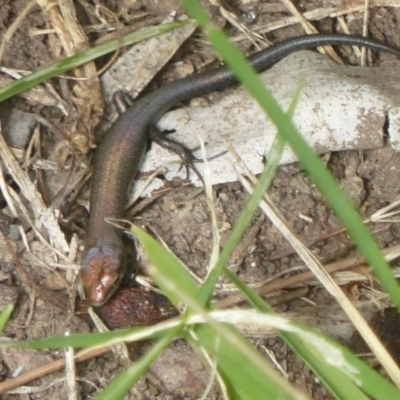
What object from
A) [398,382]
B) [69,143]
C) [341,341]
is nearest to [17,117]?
[69,143]

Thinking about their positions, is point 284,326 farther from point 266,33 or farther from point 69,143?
point 266,33

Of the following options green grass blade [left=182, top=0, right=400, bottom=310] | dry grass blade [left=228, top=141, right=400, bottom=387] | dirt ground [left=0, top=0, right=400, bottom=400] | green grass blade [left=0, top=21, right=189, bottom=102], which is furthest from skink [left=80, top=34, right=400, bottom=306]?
green grass blade [left=182, top=0, right=400, bottom=310]

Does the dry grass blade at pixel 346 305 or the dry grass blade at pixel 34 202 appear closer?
the dry grass blade at pixel 346 305

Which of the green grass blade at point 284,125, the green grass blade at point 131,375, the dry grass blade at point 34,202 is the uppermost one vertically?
the dry grass blade at point 34,202

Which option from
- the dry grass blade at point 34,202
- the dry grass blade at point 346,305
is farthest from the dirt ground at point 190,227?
the dry grass blade at point 346,305

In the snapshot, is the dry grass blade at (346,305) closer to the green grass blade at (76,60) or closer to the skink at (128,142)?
the skink at (128,142)

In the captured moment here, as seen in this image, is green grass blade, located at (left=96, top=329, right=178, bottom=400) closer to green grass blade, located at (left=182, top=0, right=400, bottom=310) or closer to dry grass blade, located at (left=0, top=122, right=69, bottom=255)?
green grass blade, located at (left=182, top=0, right=400, bottom=310)
